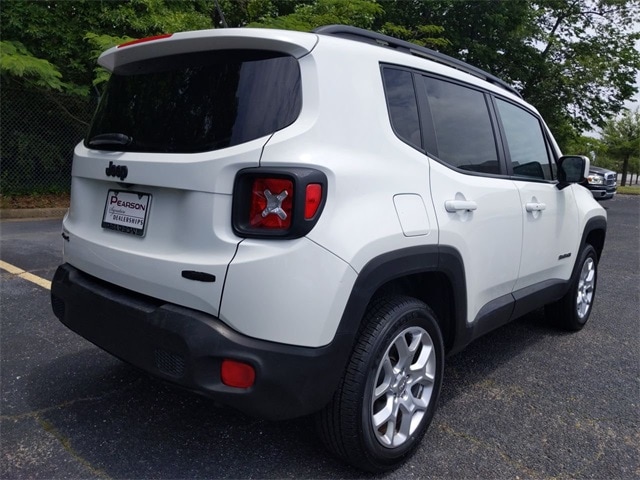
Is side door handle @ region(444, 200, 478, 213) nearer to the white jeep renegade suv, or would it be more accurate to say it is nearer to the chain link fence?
the white jeep renegade suv

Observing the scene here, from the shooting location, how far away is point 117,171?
88.8 inches

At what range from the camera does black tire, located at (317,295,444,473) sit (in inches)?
81.6

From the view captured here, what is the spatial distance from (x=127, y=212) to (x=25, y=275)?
373 cm

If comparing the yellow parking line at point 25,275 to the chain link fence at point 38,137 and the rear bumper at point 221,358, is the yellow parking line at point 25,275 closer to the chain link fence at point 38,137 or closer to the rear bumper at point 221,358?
the rear bumper at point 221,358

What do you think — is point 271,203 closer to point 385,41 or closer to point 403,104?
point 403,104

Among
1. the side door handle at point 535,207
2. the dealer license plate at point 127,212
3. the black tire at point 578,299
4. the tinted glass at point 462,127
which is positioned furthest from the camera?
the black tire at point 578,299

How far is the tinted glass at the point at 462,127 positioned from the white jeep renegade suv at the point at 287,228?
21 mm

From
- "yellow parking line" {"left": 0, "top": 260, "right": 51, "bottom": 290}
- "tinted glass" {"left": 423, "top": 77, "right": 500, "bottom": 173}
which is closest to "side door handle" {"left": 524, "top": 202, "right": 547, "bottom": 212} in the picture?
"tinted glass" {"left": 423, "top": 77, "right": 500, "bottom": 173}

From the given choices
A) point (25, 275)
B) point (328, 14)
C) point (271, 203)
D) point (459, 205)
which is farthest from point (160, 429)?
point (328, 14)

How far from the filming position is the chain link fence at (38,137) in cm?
1025

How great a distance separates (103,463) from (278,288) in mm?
1209

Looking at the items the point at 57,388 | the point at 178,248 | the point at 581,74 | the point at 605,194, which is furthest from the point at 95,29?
the point at 581,74

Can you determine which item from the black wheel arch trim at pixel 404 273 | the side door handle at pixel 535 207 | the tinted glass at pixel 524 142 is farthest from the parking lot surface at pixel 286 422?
the tinted glass at pixel 524 142

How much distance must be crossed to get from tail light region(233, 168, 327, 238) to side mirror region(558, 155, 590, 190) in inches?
99.1
